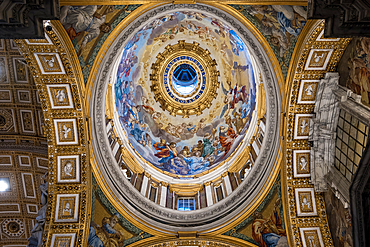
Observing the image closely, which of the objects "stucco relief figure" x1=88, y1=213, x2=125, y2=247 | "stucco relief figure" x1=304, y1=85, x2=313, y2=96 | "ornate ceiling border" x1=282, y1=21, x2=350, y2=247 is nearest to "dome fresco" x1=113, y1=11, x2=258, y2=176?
"ornate ceiling border" x1=282, y1=21, x2=350, y2=247

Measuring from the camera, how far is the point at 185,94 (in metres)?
21.7

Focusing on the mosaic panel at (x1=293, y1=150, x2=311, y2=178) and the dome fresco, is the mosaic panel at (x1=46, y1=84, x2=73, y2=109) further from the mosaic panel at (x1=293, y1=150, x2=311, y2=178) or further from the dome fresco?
the mosaic panel at (x1=293, y1=150, x2=311, y2=178)

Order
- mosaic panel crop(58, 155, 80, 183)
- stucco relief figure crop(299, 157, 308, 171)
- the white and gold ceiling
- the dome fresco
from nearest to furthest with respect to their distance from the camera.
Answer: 1. the white and gold ceiling
2. mosaic panel crop(58, 155, 80, 183)
3. stucco relief figure crop(299, 157, 308, 171)
4. the dome fresco

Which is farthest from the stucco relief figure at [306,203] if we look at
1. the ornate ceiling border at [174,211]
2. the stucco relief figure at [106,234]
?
the stucco relief figure at [106,234]

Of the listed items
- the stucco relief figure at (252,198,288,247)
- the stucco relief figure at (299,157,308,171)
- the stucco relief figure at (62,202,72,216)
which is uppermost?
the stucco relief figure at (299,157,308,171)

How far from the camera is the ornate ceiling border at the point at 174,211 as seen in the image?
12.3m

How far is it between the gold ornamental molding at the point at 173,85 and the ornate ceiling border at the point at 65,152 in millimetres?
8594

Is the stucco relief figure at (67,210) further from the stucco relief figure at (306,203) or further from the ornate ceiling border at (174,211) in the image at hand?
the stucco relief figure at (306,203)

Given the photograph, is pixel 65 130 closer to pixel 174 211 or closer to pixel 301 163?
pixel 174 211

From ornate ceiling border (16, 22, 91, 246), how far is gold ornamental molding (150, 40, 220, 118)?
8.59 meters

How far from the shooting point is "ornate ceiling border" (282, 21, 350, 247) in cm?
1195

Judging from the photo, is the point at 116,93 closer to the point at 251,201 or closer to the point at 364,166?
the point at 251,201

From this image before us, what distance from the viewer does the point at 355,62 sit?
1062 cm

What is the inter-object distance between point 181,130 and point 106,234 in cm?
888
